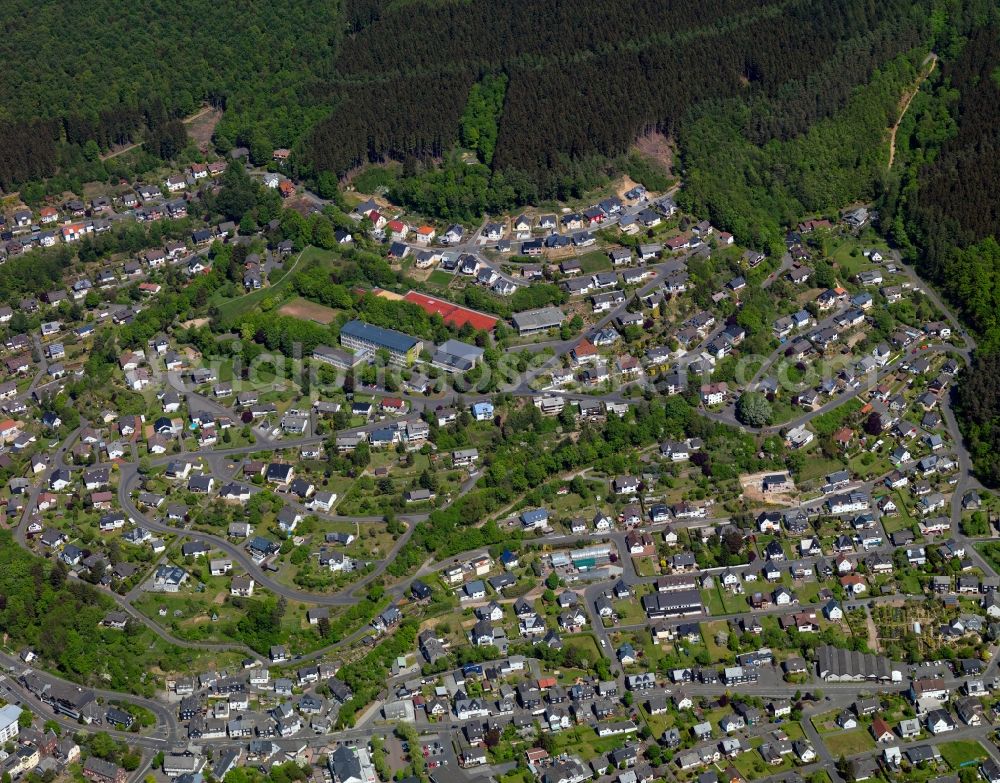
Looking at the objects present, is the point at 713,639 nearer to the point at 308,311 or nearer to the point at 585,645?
the point at 585,645

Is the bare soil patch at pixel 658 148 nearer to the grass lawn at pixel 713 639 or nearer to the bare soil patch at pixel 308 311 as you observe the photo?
the bare soil patch at pixel 308 311

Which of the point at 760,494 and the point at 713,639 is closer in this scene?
the point at 713,639

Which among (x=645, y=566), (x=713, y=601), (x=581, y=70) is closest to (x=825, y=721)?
(x=713, y=601)

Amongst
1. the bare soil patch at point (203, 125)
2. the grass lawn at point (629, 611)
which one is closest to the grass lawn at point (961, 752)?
the grass lawn at point (629, 611)

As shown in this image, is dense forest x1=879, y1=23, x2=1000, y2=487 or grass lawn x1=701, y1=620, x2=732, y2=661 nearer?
grass lawn x1=701, y1=620, x2=732, y2=661

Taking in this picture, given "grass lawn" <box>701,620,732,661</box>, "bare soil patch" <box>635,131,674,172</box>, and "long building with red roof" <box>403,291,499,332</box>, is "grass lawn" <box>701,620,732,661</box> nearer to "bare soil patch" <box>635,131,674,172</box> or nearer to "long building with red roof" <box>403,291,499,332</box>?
"long building with red roof" <box>403,291,499,332</box>

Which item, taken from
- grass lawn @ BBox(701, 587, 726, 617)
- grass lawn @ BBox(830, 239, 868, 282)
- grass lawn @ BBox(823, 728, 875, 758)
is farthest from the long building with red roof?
grass lawn @ BBox(823, 728, 875, 758)
